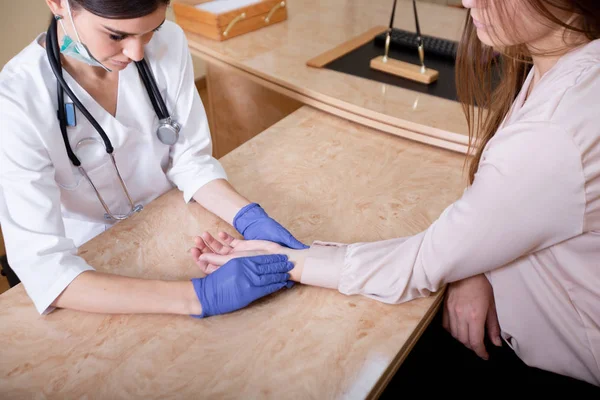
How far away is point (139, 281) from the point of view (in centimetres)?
94

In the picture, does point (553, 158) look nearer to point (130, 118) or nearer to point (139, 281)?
point (139, 281)

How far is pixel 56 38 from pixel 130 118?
224 mm

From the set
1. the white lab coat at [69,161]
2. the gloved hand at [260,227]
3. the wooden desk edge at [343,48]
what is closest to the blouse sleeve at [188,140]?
the white lab coat at [69,161]

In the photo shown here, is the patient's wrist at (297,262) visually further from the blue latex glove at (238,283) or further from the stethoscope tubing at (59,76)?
the stethoscope tubing at (59,76)

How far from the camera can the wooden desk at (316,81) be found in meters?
1.41

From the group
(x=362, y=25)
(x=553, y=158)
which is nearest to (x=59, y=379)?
(x=553, y=158)

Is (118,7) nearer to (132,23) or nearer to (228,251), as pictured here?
(132,23)

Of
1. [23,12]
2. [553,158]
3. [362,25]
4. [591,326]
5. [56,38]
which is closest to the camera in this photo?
[553,158]

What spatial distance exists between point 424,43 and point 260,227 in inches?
41.9

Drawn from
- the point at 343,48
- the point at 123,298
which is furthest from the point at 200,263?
the point at 343,48

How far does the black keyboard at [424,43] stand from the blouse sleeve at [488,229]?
0.96m

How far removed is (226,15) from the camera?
6.07 ft

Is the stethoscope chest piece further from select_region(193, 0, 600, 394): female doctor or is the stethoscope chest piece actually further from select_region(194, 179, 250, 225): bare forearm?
select_region(193, 0, 600, 394): female doctor

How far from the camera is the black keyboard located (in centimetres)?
172
